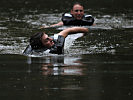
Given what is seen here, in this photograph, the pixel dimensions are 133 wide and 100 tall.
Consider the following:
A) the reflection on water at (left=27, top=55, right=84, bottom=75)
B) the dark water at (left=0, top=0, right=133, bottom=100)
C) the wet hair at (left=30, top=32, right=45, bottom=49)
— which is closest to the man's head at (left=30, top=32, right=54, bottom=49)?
the wet hair at (left=30, top=32, right=45, bottom=49)

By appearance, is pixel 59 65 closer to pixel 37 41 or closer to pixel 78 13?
pixel 37 41

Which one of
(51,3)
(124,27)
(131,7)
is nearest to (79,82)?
(124,27)

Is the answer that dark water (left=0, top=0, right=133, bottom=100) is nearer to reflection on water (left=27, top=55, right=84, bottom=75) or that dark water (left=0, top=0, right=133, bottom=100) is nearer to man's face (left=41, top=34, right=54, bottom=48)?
reflection on water (left=27, top=55, right=84, bottom=75)

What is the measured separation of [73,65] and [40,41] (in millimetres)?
1824

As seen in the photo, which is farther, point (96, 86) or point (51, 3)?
point (51, 3)

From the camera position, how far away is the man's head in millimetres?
9828

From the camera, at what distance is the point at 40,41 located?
9891mm

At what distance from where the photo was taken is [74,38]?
12430mm

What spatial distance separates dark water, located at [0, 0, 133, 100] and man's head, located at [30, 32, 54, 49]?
0.93ft

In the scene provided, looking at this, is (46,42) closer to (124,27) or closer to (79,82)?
(79,82)

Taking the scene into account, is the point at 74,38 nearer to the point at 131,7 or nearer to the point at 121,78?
the point at 121,78

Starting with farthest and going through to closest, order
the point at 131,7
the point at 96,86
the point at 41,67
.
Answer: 1. the point at 131,7
2. the point at 41,67
3. the point at 96,86

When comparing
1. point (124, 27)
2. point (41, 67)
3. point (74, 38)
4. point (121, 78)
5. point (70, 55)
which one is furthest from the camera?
point (124, 27)

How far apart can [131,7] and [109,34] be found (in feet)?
29.2
